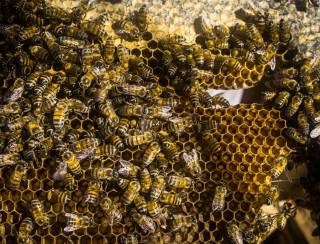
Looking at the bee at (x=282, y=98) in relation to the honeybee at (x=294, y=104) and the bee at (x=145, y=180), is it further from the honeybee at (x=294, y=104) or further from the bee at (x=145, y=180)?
the bee at (x=145, y=180)

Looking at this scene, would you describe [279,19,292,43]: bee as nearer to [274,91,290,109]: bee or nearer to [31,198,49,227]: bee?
[274,91,290,109]: bee

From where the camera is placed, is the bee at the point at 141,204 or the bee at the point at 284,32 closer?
the bee at the point at 141,204

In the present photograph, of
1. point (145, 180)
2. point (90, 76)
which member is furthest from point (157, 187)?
point (90, 76)

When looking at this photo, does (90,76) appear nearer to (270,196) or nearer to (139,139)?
(139,139)

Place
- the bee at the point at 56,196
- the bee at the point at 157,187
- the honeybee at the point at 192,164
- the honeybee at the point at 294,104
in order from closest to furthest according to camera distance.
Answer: the bee at the point at 157,187 < the bee at the point at 56,196 < the honeybee at the point at 192,164 < the honeybee at the point at 294,104

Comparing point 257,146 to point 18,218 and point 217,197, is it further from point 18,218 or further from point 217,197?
point 18,218

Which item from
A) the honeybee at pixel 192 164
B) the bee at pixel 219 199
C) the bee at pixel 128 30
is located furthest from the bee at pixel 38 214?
the bee at pixel 128 30

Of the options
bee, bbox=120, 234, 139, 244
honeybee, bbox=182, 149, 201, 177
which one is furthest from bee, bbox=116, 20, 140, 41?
A: bee, bbox=120, 234, 139, 244
